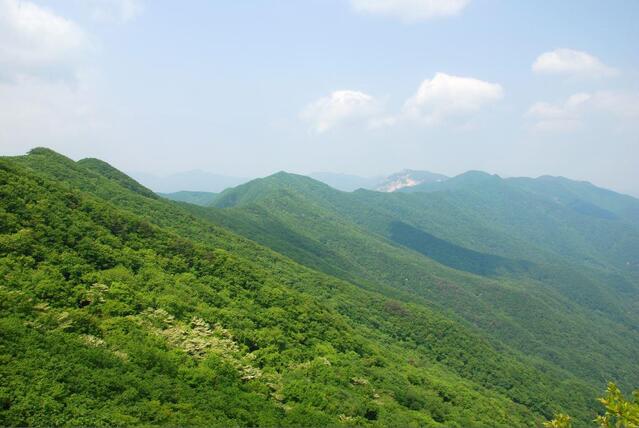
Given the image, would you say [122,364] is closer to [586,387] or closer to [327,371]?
[327,371]

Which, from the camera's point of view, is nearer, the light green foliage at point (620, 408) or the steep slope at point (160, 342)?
the light green foliage at point (620, 408)

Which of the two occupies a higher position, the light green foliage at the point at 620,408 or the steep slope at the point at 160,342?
the light green foliage at the point at 620,408

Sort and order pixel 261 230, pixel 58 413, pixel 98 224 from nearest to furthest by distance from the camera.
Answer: pixel 58 413, pixel 98 224, pixel 261 230

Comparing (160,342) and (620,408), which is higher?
(620,408)

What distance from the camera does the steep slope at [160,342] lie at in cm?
2134

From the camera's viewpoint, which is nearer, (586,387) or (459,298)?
(586,387)

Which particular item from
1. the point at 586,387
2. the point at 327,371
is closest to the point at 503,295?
the point at 586,387

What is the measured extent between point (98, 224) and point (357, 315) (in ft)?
177

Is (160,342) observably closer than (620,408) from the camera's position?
No

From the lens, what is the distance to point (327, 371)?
36.1 m

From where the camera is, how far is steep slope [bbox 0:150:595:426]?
21344mm

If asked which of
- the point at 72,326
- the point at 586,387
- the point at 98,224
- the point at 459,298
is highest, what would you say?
the point at 98,224

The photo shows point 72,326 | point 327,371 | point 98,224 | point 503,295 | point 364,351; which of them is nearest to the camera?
point 72,326

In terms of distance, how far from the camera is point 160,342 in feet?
93.5
